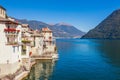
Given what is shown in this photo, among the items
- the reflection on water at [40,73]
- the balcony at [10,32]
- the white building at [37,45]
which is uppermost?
the balcony at [10,32]

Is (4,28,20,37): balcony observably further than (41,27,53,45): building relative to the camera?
No

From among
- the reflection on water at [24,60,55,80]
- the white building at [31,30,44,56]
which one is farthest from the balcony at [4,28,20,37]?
the white building at [31,30,44,56]

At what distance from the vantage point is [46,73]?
9038cm

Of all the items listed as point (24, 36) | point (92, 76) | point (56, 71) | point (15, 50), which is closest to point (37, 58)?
point (24, 36)

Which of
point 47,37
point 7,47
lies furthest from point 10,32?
point 47,37

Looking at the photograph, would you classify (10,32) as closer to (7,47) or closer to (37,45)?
(7,47)

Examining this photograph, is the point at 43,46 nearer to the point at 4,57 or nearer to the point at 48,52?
the point at 48,52

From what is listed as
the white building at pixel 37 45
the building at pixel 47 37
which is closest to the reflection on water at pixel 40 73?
the white building at pixel 37 45

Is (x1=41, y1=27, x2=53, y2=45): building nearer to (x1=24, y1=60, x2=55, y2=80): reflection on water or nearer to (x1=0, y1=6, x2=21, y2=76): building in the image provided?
(x1=24, y1=60, x2=55, y2=80): reflection on water

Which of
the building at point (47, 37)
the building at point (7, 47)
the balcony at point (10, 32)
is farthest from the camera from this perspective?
the building at point (47, 37)

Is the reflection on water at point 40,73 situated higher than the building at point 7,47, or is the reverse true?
the building at point 7,47

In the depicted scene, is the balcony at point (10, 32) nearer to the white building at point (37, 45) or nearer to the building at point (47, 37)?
the white building at point (37, 45)

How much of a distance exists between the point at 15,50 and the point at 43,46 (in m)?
70.2

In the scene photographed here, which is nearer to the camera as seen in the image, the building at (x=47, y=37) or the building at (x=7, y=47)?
the building at (x=7, y=47)
